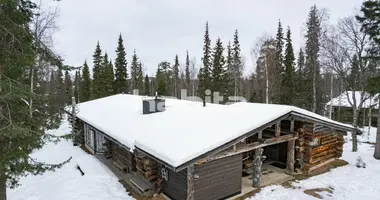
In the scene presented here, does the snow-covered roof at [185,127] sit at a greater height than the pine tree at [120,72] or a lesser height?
lesser

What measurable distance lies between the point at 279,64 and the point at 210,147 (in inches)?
926

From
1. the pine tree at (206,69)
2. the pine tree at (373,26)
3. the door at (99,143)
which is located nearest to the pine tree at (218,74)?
the pine tree at (206,69)

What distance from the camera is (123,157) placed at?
12.3 metres

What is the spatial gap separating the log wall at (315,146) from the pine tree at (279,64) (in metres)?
12.8

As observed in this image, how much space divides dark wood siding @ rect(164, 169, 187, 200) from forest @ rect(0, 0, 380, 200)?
12.9 feet

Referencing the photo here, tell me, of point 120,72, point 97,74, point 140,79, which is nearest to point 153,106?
point 120,72

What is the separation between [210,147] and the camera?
759 centimetres

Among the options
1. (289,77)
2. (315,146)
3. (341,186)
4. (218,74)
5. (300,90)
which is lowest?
(341,186)

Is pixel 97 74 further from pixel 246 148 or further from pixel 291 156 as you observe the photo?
pixel 246 148

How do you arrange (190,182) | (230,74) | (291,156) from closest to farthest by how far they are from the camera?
1. (190,182)
2. (291,156)
3. (230,74)

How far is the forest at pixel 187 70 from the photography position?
615 centimetres

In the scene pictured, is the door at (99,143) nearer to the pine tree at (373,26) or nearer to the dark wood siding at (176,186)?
the dark wood siding at (176,186)

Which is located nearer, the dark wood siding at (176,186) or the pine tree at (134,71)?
the dark wood siding at (176,186)

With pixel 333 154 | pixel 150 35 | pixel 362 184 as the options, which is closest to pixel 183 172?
pixel 362 184
